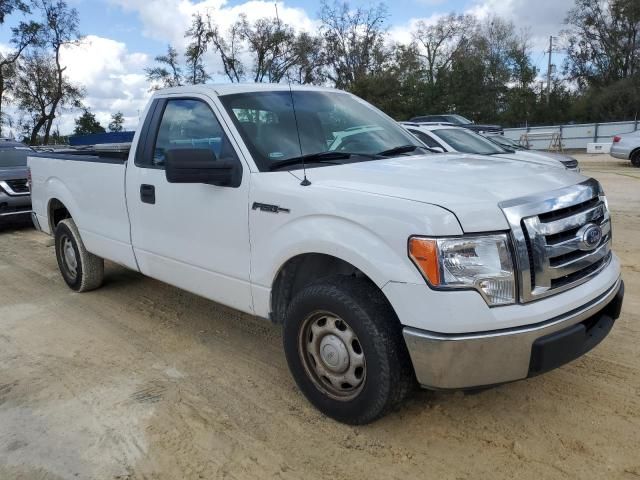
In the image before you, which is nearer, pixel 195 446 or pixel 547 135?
pixel 195 446

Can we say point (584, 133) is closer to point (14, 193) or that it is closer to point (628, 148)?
point (628, 148)

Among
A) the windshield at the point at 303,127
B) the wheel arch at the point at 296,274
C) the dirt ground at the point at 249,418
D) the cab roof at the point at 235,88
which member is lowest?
the dirt ground at the point at 249,418

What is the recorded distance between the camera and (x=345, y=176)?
10.3ft

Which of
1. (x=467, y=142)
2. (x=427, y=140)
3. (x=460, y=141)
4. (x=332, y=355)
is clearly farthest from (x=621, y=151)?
(x=332, y=355)

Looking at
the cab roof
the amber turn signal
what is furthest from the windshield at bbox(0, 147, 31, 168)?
the amber turn signal

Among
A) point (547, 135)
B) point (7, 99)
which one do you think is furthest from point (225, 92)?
point (7, 99)

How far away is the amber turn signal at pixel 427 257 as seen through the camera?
2533mm

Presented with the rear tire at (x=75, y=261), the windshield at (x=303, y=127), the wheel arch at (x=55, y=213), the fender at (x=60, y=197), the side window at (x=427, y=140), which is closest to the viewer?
the windshield at (x=303, y=127)

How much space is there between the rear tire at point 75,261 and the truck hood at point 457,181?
334cm

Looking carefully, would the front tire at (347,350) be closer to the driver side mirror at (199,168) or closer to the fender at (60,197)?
the driver side mirror at (199,168)

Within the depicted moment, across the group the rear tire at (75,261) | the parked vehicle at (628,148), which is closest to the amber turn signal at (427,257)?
the rear tire at (75,261)

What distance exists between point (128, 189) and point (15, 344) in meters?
1.56

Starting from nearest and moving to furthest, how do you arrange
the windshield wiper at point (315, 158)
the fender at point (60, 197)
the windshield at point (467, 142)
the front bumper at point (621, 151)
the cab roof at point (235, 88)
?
the windshield wiper at point (315, 158) → the cab roof at point (235, 88) → the fender at point (60, 197) → the windshield at point (467, 142) → the front bumper at point (621, 151)

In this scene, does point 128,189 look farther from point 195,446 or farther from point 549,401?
point 549,401
